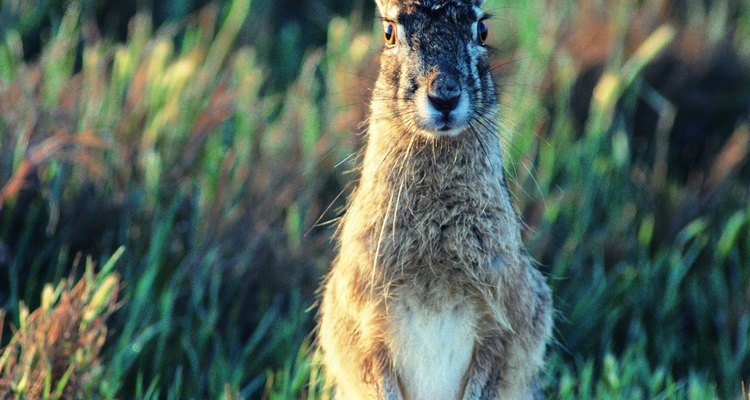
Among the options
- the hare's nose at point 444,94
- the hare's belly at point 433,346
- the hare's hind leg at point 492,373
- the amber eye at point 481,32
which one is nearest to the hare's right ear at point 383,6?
the amber eye at point 481,32

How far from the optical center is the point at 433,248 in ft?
11.0

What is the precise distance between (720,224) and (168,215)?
8.61 feet

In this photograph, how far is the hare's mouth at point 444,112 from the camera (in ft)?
10.3

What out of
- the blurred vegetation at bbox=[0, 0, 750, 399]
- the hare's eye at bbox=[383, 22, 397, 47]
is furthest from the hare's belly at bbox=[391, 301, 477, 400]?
the hare's eye at bbox=[383, 22, 397, 47]

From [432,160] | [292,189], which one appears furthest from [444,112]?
[292,189]

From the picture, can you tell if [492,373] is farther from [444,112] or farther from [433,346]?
[444,112]

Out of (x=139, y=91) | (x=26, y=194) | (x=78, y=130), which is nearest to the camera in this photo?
(x=26, y=194)

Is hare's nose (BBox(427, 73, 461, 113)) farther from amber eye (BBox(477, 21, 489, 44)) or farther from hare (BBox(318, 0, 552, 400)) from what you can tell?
amber eye (BBox(477, 21, 489, 44))

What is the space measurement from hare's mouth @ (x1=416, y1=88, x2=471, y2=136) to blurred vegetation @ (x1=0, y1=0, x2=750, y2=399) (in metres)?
0.50

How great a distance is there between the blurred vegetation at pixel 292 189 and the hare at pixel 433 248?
0.30m

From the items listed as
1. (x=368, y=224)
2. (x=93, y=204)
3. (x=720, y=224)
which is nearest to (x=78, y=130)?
(x=93, y=204)

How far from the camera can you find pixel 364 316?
3.42m

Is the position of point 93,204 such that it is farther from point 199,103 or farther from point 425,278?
point 425,278

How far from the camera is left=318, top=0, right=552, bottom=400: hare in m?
3.31
